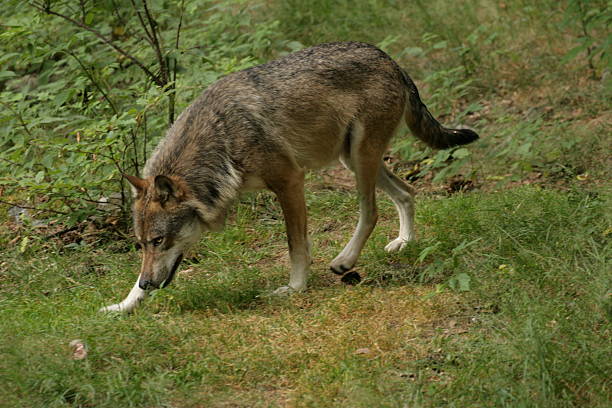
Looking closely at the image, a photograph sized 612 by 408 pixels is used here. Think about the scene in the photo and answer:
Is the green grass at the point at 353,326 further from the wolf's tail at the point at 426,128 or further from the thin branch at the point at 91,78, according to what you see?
the thin branch at the point at 91,78

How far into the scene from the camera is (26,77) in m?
8.48

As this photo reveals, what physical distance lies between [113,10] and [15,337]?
381 centimetres

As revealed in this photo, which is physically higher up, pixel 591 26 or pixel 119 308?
pixel 591 26

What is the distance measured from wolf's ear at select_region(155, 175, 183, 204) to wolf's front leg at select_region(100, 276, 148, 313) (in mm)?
655

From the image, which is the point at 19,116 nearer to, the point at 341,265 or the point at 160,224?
the point at 160,224

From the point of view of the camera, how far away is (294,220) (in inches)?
218

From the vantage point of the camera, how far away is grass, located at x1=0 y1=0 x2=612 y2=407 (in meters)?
3.85

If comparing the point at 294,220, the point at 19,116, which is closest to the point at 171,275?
the point at 294,220

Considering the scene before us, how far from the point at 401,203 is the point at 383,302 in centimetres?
141

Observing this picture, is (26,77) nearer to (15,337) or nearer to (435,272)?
(15,337)

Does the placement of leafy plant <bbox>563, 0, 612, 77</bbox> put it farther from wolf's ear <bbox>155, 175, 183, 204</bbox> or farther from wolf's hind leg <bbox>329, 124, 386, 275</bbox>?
wolf's ear <bbox>155, 175, 183, 204</bbox>

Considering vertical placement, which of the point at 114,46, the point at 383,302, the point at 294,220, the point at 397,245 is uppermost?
the point at 114,46

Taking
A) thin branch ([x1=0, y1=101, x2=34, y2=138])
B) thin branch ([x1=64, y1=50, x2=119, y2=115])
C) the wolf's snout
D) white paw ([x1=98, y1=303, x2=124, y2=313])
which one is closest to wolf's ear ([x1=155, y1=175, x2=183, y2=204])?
the wolf's snout

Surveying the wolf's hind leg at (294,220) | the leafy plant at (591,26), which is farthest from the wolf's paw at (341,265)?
the leafy plant at (591,26)
